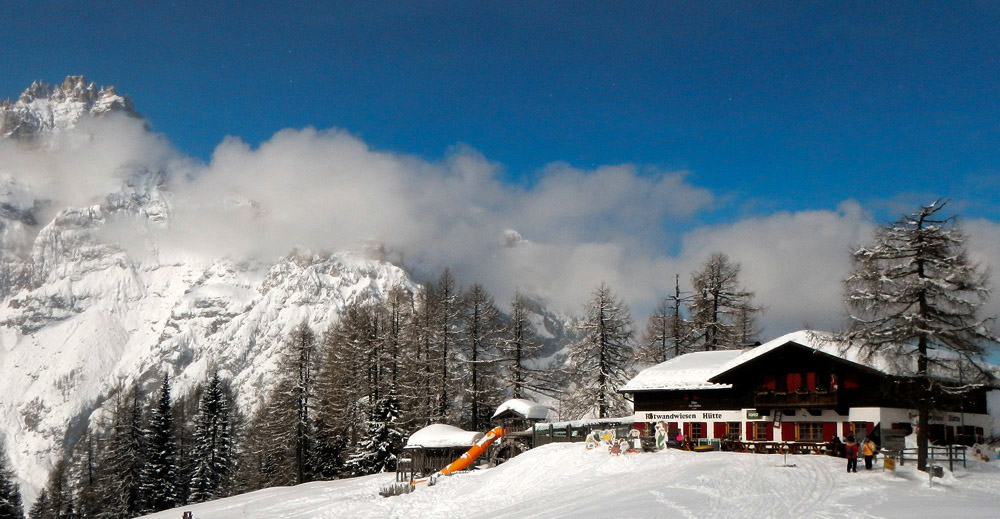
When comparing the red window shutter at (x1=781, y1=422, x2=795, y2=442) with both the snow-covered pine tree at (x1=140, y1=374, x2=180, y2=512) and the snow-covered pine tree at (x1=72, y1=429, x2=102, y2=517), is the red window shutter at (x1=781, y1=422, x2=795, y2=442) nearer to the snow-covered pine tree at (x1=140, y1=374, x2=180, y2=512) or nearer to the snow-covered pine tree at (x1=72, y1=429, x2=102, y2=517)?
the snow-covered pine tree at (x1=140, y1=374, x2=180, y2=512)

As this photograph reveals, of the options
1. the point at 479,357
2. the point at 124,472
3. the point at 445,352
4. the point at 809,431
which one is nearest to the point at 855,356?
the point at 809,431

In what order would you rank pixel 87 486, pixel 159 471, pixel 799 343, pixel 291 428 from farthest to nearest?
pixel 87 486 < pixel 159 471 < pixel 291 428 < pixel 799 343

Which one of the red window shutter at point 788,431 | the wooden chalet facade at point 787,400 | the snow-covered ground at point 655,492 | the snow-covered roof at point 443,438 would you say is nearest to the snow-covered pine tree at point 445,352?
the snow-covered roof at point 443,438

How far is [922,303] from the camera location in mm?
26422

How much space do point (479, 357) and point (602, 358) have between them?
26.9 ft

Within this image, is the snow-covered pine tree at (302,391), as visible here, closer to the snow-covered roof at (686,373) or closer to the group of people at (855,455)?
the snow-covered roof at (686,373)

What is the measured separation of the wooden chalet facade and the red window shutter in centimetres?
5

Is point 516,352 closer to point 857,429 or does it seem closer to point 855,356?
point 855,356

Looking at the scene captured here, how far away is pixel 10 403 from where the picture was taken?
18725 centimetres

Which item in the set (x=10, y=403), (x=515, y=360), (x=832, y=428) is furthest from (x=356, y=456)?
(x=10, y=403)

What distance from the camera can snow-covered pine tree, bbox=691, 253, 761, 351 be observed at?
178 feet

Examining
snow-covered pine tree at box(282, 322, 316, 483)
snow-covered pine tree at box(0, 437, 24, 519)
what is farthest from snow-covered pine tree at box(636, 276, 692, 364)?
snow-covered pine tree at box(0, 437, 24, 519)

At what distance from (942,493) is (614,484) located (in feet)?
33.6

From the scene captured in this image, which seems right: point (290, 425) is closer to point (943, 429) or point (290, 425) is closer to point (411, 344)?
point (411, 344)
